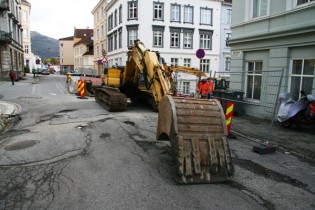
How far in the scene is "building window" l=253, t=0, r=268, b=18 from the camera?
13039mm

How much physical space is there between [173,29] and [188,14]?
123 inches

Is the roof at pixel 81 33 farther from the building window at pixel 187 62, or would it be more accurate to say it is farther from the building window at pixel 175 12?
the building window at pixel 187 62

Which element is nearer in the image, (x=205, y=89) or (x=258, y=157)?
(x=258, y=157)

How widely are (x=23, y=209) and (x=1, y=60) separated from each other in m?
35.5

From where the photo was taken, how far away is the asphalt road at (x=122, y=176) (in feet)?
14.1

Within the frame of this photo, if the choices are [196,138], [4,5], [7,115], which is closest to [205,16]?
[4,5]

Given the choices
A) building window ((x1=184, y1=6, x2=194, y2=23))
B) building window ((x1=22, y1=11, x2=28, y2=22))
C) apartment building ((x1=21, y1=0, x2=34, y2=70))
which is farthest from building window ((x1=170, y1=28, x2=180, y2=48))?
building window ((x1=22, y1=11, x2=28, y2=22))

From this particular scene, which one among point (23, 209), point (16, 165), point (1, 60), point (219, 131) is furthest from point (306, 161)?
point (1, 60)

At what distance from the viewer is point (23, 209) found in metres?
4.01

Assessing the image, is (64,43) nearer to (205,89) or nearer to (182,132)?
(205,89)

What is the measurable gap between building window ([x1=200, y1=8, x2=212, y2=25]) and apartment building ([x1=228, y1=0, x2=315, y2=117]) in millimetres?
24730

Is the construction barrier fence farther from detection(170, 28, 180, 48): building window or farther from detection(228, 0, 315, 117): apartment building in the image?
detection(170, 28, 180, 48): building window

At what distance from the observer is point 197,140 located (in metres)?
5.33

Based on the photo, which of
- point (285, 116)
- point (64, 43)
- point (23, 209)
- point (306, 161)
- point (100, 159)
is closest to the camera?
point (23, 209)
